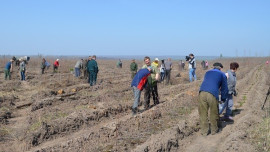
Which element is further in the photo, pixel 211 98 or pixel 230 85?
pixel 230 85

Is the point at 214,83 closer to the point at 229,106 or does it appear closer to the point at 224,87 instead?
the point at 224,87

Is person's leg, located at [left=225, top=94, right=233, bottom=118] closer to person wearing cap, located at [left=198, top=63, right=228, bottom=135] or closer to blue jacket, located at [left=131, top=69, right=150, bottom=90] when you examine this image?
person wearing cap, located at [left=198, top=63, right=228, bottom=135]

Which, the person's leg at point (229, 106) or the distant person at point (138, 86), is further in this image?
the distant person at point (138, 86)

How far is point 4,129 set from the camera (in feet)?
26.4

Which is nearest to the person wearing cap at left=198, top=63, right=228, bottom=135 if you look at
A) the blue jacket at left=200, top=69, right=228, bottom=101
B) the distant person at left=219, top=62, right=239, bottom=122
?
the blue jacket at left=200, top=69, right=228, bottom=101

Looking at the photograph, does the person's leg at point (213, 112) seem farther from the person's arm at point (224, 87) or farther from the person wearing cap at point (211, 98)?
the person's arm at point (224, 87)

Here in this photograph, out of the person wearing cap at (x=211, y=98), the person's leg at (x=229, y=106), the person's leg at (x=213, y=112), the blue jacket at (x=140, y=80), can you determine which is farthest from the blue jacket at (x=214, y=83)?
the blue jacket at (x=140, y=80)

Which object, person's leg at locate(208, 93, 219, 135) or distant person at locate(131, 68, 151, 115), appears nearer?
person's leg at locate(208, 93, 219, 135)

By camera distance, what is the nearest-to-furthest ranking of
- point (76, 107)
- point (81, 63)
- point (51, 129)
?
point (51, 129), point (76, 107), point (81, 63)

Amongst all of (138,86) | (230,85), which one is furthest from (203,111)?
(138,86)

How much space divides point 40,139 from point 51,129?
0.48 meters

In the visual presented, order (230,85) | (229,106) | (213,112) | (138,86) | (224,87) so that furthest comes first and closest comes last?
(138,86) → (229,106) → (230,85) → (224,87) → (213,112)

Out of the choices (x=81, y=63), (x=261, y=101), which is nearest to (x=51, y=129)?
(x=261, y=101)

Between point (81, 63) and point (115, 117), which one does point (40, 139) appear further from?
point (81, 63)
